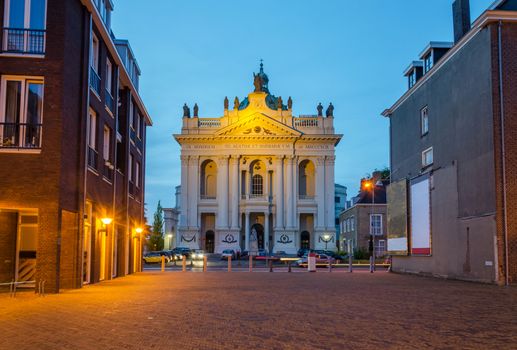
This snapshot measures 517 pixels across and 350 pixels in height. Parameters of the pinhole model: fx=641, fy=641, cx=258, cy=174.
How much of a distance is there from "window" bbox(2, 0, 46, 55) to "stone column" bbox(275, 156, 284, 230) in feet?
207

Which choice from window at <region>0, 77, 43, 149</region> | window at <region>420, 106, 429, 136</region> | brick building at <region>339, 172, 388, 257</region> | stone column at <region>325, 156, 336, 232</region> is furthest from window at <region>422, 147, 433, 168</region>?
stone column at <region>325, 156, 336, 232</region>

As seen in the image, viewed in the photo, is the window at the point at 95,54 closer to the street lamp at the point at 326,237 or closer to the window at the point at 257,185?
the street lamp at the point at 326,237

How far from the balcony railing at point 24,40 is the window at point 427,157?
61.8 feet

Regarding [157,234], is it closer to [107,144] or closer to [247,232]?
[247,232]

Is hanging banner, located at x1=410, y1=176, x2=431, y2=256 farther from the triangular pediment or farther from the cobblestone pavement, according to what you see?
→ the triangular pediment

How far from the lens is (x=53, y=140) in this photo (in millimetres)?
18094

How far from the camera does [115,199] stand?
2822cm

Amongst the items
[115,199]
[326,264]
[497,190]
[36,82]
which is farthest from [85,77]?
[326,264]

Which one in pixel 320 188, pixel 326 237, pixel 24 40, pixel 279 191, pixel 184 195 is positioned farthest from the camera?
pixel 184 195

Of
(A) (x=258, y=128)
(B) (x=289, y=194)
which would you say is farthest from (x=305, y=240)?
(A) (x=258, y=128)

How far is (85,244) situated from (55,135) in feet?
19.2

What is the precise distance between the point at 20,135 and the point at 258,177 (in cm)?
6653

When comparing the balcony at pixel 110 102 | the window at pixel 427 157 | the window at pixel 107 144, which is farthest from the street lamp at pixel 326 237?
the balcony at pixel 110 102

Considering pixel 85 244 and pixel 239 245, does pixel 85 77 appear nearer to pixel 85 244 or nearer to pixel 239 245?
pixel 85 244
